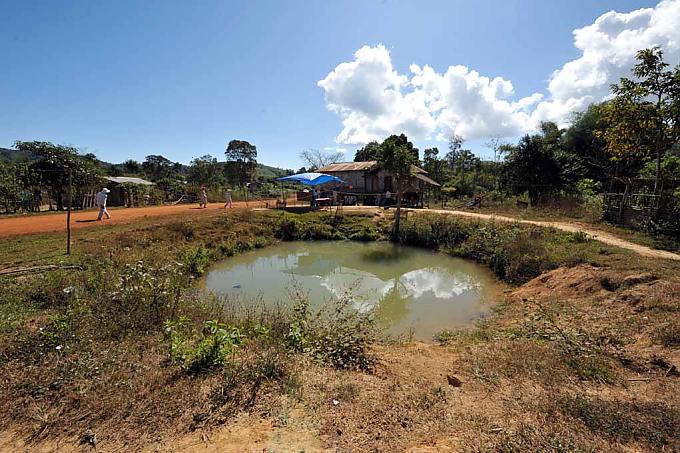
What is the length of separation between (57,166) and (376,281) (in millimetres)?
20332

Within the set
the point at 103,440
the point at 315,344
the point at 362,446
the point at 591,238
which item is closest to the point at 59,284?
the point at 103,440

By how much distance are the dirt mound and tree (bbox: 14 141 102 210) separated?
2278 centimetres

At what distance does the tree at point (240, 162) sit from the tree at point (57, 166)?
34.0m

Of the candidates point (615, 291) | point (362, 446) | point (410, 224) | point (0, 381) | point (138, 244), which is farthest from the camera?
point (410, 224)

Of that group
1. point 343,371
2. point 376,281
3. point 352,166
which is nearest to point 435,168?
point 352,166

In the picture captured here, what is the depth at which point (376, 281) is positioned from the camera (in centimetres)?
1075

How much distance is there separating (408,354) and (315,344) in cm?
157

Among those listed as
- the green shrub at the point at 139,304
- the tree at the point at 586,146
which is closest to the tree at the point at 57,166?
the green shrub at the point at 139,304

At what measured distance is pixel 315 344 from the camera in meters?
5.04

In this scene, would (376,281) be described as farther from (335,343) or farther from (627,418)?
(627,418)

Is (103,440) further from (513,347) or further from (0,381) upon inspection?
(513,347)

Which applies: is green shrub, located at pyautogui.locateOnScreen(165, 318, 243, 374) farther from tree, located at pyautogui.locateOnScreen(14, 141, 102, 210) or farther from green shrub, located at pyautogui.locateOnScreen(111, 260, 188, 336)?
tree, located at pyautogui.locateOnScreen(14, 141, 102, 210)

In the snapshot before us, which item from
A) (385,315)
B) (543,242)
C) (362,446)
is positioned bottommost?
(385,315)

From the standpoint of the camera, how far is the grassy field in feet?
9.57
